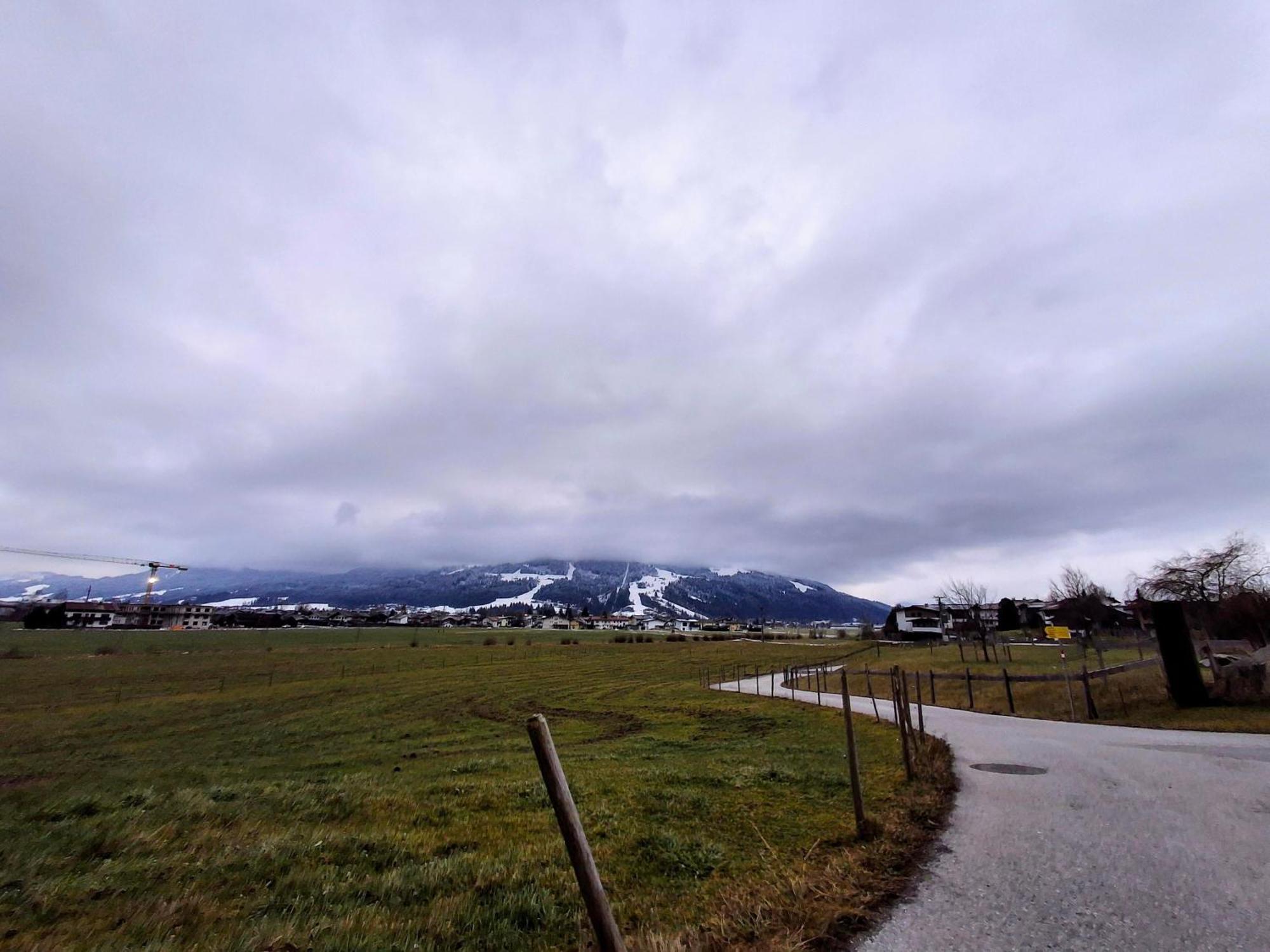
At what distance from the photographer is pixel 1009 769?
599 inches

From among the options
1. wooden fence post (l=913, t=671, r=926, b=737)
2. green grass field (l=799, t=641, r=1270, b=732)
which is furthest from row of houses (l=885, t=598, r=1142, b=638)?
wooden fence post (l=913, t=671, r=926, b=737)

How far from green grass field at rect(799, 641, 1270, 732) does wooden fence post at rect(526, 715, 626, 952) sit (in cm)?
2615

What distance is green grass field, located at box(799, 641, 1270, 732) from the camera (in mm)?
22000

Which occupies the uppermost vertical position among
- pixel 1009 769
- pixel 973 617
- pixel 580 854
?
pixel 973 617

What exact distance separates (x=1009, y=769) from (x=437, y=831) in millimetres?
14505

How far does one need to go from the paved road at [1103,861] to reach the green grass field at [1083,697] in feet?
25.7

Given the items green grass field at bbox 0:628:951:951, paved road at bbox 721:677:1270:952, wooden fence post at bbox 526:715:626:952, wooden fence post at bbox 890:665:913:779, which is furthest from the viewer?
wooden fence post at bbox 890:665:913:779

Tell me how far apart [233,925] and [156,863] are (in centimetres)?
467

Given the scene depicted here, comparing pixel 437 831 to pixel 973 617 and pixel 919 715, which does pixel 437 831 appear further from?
pixel 973 617

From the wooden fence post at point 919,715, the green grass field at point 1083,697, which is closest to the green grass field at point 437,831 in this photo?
the wooden fence post at point 919,715

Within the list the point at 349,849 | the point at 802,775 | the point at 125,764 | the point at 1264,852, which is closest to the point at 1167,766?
the point at 1264,852

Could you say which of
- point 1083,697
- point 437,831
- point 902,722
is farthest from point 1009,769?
point 1083,697

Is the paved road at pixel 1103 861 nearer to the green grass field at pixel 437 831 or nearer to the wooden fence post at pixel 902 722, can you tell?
the green grass field at pixel 437 831

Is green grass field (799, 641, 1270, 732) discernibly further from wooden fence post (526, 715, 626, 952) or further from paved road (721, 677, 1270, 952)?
wooden fence post (526, 715, 626, 952)
